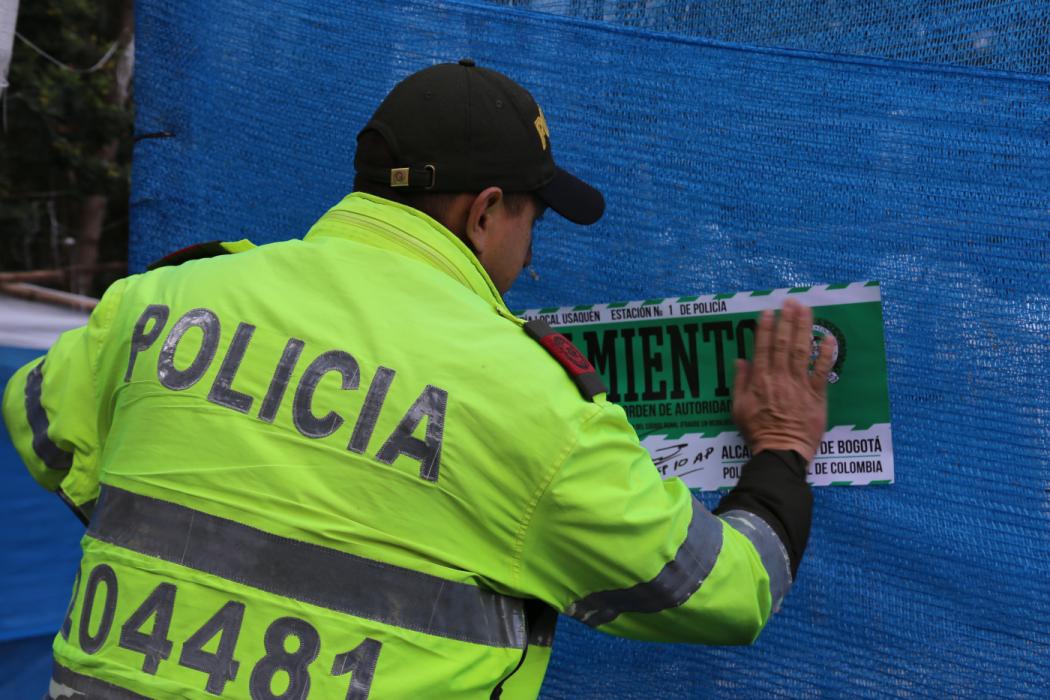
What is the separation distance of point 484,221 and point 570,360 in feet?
1.02

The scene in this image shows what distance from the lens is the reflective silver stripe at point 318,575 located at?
1209 millimetres

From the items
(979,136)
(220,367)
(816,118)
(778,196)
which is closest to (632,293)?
(778,196)

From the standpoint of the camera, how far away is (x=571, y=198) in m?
1.59

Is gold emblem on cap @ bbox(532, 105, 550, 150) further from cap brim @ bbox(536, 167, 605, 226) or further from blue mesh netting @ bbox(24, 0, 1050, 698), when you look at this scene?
blue mesh netting @ bbox(24, 0, 1050, 698)

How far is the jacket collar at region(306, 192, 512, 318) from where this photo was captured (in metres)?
1.37

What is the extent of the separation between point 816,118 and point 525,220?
0.62m

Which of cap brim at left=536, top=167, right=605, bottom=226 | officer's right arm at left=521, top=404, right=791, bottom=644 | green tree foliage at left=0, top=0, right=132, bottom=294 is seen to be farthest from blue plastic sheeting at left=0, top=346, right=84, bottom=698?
green tree foliage at left=0, top=0, right=132, bottom=294

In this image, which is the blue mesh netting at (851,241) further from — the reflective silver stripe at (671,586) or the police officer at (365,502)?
the reflective silver stripe at (671,586)

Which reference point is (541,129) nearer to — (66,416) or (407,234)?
(407,234)

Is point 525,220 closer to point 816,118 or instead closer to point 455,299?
point 455,299

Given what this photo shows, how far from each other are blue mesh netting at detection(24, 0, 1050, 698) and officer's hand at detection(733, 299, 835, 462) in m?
0.14

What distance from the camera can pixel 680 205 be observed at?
1933 mm

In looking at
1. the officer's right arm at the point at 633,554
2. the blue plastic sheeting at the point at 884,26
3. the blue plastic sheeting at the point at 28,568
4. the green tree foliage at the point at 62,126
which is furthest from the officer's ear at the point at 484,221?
the green tree foliage at the point at 62,126

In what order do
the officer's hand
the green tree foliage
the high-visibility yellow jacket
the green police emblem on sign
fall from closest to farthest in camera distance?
1. the high-visibility yellow jacket
2. the officer's hand
3. the green police emblem on sign
4. the green tree foliage
